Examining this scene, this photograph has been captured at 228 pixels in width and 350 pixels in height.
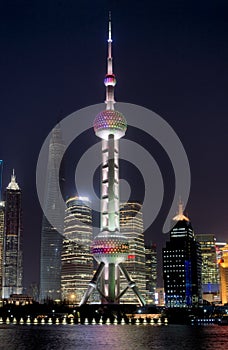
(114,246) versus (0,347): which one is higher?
(114,246)

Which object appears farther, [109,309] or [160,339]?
[109,309]

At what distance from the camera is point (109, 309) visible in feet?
633

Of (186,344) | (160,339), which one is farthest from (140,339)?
(186,344)

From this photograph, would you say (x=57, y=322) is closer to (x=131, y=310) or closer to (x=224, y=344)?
(x=131, y=310)

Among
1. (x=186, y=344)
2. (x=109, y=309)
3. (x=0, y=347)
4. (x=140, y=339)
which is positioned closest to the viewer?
(x=0, y=347)

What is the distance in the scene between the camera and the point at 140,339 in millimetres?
111125

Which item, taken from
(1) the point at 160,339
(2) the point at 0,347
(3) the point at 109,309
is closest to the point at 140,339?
(1) the point at 160,339

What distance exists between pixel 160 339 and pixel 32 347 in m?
29.9

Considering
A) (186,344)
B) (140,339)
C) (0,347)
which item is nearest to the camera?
(0,347)

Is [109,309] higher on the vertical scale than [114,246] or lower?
lower

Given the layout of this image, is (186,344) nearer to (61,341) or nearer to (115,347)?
(115,347)

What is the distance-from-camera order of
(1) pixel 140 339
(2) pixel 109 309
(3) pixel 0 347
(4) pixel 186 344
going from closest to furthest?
(3) pixel 0 347 → (4) pixel 186 344 → (1) pixel 140 339 → (2) pixel 109 309

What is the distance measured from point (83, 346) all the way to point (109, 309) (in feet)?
321

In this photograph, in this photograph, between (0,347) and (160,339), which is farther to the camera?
(160,339)
